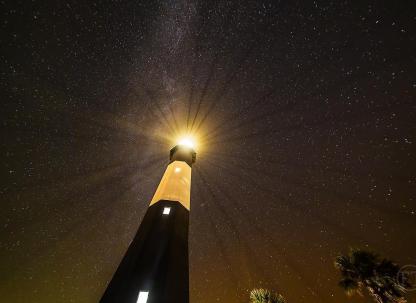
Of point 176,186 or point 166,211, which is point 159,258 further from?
point 176,186

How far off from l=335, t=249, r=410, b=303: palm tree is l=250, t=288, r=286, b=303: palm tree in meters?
4.90

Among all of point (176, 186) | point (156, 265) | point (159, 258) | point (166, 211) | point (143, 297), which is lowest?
point (143, 297)

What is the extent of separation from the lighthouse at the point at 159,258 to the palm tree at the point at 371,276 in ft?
43.1

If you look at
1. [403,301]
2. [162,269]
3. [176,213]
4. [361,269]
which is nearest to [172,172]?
[176,213]

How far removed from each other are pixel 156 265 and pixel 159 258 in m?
0.45

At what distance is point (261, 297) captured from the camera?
22312mm

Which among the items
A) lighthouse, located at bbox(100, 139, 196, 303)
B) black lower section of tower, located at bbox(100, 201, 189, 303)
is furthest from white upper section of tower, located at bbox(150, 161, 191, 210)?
black lower section of tower, located at bbox(100, 201, 189, 303)

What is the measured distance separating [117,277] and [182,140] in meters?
15.3

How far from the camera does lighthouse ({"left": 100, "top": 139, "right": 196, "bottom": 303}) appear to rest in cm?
1305

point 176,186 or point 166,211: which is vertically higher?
point 176,186

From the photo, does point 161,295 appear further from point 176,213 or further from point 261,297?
point 261,297

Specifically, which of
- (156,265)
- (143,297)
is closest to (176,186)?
(156,265)

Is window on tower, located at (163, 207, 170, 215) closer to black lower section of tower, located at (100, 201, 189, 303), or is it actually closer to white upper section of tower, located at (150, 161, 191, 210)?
black lower section of tower, located at (100, 201, 189, 303)

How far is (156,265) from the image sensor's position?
14.2 metres
